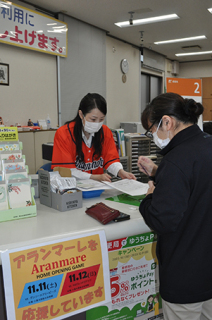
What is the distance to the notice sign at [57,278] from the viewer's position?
1.09m

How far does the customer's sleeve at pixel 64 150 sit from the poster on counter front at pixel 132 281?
0.94m

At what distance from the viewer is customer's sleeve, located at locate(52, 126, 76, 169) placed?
218 centimetres

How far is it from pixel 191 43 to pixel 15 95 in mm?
5021

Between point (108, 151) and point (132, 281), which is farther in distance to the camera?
point (108, 151)

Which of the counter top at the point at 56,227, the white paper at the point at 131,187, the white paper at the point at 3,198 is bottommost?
the counter top at the point at 56,227

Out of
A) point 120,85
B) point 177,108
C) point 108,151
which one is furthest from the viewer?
point 120,85

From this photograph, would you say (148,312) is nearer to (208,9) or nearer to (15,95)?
(15,95)

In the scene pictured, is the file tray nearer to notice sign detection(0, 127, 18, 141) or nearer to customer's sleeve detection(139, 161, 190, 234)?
notice sign detection(0, 127, 18, 141)

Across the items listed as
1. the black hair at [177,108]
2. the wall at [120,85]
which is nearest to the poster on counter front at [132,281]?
the black hair at [177,108]

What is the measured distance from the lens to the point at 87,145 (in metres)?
2.32

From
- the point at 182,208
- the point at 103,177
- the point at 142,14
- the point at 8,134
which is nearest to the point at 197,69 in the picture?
the point at 142,14

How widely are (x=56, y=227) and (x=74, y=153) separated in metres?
1.06

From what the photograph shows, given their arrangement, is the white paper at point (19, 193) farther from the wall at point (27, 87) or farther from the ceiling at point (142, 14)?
the ceiling at point (142, 14)

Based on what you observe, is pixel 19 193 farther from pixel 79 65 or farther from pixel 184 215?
pixel 79 65
